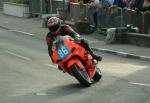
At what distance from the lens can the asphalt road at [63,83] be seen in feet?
38.1

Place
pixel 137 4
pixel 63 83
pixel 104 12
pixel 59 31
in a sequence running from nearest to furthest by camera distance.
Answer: pixel 59 31 < pixel 63 83 < pixel 137 4 < pixel 104 12

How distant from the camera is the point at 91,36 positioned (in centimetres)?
2741

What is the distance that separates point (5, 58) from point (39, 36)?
9281mm

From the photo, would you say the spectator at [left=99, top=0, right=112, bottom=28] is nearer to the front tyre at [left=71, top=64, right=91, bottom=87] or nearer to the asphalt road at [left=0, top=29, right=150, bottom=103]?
the asphalt road at [left=0, top=29, right=150, bottom=103]

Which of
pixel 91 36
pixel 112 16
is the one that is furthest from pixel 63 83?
pixel 91 36

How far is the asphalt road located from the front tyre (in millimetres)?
137

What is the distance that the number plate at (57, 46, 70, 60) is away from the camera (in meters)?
13.1

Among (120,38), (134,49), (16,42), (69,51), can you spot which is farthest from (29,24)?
(69,51)

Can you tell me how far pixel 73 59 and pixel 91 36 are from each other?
14317mm

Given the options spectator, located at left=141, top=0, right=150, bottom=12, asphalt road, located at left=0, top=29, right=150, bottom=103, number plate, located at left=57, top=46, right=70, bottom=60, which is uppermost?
spectator, located at left=141, top=0, right=150, bottom=12

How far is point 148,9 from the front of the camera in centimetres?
2330

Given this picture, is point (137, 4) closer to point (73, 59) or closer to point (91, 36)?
point (91, 36)

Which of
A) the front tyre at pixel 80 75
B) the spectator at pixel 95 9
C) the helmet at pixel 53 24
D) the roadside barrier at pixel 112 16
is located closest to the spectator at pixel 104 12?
the roadside barrier at pixel 112 16

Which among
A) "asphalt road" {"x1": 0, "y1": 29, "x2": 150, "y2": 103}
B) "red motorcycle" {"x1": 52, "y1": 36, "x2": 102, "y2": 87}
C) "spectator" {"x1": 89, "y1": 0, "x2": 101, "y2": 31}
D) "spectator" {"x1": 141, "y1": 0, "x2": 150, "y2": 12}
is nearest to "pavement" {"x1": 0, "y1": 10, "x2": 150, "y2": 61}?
"spectator" {"x1": 89, "y1": 0, "x2": 101, "y2": 31}
